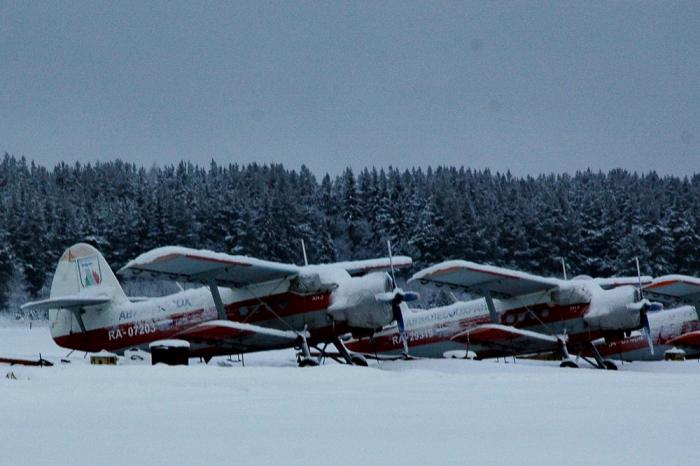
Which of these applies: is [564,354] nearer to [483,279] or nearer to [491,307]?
[491,307]

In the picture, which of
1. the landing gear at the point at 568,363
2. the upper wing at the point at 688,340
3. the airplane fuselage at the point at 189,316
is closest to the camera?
the airplane fuselage at the point at 189,316

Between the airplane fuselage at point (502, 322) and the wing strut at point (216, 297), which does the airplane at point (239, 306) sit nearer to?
the wing strut at point (216, 297)

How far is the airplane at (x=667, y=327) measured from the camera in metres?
31.5

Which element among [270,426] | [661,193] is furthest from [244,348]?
[661,193]

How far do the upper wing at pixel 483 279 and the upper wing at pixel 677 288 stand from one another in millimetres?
5248

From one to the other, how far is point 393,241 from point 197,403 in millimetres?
83983

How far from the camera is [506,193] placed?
3971 inches

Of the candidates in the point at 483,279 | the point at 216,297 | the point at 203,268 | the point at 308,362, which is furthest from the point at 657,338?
the point at 203,268

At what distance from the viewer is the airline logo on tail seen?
2858cm

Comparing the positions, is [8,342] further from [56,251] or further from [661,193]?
[661,193]

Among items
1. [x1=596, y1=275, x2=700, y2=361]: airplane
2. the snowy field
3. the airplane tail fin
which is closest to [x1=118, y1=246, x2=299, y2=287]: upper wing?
the airplane tail fin

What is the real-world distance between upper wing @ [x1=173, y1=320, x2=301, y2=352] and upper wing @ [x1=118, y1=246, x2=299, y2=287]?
1.40m

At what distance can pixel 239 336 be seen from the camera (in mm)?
23375

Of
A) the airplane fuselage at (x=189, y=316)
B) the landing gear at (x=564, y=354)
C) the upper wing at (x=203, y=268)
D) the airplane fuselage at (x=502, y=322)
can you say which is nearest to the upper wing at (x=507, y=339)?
the landing gear at (x=564, y=354)
